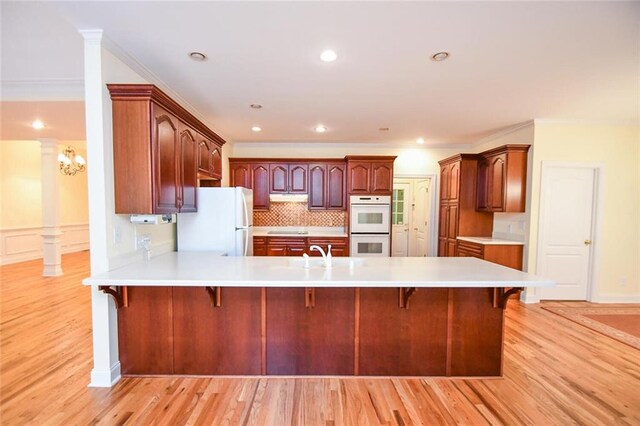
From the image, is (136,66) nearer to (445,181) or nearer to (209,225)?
(209,225)

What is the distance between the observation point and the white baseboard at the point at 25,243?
5969mm

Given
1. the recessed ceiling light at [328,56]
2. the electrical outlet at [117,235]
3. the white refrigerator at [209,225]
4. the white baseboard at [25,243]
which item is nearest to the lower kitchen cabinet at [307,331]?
the white refrigerator at [209,225]

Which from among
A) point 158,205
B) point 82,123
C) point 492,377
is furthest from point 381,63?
point 82,123

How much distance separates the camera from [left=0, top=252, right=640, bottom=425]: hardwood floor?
1.83 meters

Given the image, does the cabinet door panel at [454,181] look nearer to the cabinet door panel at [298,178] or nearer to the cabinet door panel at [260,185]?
the cabinet door panel at [298,178]

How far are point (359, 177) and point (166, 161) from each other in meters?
3.34

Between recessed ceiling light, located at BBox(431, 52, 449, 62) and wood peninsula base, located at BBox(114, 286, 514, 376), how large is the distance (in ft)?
6.06

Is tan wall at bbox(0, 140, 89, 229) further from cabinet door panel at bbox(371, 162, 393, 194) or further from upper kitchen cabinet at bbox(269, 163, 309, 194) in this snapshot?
cabinet door panel at bbox(371, 162, 393, 194)

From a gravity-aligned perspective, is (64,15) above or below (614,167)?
above

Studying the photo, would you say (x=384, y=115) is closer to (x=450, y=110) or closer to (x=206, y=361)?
(x=450, y=110)

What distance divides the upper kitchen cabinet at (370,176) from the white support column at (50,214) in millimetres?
5328

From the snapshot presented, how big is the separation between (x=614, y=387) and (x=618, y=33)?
257 cm

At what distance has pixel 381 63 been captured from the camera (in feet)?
7.86

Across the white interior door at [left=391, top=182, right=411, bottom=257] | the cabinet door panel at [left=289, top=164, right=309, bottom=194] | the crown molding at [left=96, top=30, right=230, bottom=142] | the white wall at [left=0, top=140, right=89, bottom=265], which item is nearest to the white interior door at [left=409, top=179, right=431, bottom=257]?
the white interior door at [left=391, top=182, right=411, bottom=257]
